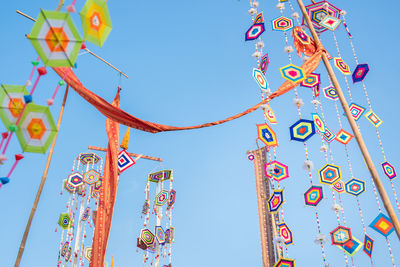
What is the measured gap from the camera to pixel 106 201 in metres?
4.93

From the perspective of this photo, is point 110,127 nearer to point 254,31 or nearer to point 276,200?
point 276,200

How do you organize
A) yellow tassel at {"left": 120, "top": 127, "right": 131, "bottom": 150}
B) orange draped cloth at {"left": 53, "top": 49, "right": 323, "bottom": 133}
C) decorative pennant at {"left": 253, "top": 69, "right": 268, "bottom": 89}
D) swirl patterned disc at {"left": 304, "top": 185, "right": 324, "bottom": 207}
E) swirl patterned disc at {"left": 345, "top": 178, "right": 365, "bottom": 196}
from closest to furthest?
orange draped cloth at {"left": 53, "top": 49, "right": 323, "bottom": 133} → swirl patterned disc at {"left": 304, "top": 185, "right": 324, "bottom": 207} → decorative pennant at {"left": 253, "top": 69, "right": 268, "bottom": 89} → swirl patterned disc at {"left": 345, "top": 178, "right": 365, "bottom": 196} → yellow tassel at {"left": 120, "top": 127, "right": 131, "bottom": 150}

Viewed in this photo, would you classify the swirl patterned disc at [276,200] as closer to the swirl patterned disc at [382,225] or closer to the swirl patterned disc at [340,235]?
the swirl patterned disc at [340,235]

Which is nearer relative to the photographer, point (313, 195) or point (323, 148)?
point (313, 195)

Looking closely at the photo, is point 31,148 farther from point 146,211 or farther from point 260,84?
point 146,211

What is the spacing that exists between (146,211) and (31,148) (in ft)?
25.0

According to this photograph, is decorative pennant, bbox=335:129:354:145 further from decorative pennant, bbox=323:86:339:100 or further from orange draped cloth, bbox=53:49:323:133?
orange draped cloth, bbox=53:49:323:133

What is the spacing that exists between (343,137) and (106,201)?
12.7 feet

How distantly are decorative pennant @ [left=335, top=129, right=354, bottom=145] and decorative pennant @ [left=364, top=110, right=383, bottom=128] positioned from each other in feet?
1.78

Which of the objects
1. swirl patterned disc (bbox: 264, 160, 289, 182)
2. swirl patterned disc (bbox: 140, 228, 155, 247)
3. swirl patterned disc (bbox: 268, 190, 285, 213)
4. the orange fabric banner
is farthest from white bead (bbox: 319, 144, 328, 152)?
swirl patterned disc (bbox: 140, 228, 155, 247)

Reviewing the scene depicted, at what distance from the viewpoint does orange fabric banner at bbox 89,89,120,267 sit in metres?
4.61

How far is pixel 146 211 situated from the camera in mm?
10133

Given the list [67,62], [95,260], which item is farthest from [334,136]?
[67,62]

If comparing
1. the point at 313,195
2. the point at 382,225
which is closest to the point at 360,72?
the point at 313,195
